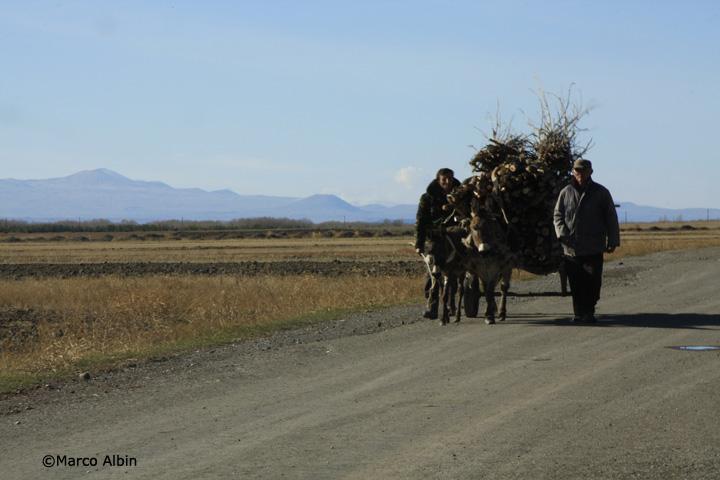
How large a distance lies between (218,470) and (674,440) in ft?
11.7

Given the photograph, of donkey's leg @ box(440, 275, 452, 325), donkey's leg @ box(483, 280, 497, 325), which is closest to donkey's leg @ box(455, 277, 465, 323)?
donkey's leg @ box(440, 275, 452, 325)

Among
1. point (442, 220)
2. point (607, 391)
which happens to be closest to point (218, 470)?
point (607, 391)

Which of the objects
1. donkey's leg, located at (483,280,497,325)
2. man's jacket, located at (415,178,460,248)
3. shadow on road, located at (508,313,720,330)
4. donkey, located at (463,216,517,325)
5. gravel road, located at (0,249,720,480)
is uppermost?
man's jacket, located at (415,178,460,248)

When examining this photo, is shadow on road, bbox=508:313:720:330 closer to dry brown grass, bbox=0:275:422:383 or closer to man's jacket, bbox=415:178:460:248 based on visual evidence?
man's jacket, bbox=415:178:460:248

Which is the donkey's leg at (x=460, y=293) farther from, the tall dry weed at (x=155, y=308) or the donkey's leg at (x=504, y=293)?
the tall dry weed at (x=155, y=308)

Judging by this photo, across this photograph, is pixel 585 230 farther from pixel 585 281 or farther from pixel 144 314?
pixel 144 314

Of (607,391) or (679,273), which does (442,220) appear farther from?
(679,273)

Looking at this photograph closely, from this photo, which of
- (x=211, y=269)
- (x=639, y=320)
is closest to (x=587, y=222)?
(x=639, y=320)

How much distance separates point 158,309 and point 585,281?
1077 cm

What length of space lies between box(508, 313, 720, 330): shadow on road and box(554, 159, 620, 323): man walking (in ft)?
1.24

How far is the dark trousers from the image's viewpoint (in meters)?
16.9

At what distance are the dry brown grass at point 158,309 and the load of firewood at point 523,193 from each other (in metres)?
4.11

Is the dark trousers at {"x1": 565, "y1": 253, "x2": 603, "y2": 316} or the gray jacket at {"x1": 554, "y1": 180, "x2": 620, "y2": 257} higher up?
the gray jacket at {"x1": 554, "y1": 180, "x2": 620, "y2": 257}

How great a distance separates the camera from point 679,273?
2708cm
